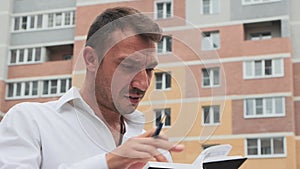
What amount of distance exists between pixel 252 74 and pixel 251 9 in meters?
0.67

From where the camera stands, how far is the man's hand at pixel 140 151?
1.34 ft

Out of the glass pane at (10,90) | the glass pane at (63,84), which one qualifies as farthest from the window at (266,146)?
the glass pane at (10,90)

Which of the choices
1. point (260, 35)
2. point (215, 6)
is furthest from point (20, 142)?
point (260, 35)

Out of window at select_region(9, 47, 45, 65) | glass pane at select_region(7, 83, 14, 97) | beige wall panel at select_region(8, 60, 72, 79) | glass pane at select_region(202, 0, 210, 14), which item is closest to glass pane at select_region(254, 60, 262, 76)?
glass pane at select_region(202, 0, 210, 14)

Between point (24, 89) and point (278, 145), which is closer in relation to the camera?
point (278, 145)

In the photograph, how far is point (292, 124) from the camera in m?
6.14

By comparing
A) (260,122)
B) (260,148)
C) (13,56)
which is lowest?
(260,148)

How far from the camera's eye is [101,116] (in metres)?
0.54

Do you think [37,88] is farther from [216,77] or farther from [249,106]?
[216,77]

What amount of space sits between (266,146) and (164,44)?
6.01m

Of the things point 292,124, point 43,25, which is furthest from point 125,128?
point 43,25

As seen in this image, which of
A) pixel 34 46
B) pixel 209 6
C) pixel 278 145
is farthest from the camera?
pixel 34 46

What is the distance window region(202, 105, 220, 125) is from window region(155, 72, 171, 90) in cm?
3

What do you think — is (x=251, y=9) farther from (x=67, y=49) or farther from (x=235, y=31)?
(x=67, y=49)
